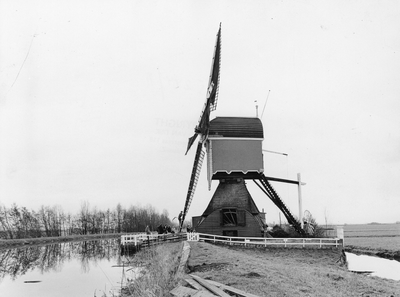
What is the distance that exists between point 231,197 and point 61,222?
256 ft

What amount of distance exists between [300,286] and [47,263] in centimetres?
2168

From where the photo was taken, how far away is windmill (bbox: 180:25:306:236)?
27125mm

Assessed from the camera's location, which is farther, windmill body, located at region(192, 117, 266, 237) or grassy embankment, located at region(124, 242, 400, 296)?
windmill body, located at region(192, 117, 266, 237)

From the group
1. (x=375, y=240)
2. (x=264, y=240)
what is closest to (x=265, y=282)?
(x=264, y=240)

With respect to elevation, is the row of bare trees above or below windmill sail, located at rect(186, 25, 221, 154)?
below

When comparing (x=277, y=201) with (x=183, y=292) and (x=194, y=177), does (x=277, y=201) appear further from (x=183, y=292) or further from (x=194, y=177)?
(x=183, y=292)

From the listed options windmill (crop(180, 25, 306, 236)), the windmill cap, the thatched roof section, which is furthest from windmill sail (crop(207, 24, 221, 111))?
the thatched roof section

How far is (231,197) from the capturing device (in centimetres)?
2739

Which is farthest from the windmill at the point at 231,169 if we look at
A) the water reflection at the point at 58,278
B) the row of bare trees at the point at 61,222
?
the row of bare trees at the point at 61,222

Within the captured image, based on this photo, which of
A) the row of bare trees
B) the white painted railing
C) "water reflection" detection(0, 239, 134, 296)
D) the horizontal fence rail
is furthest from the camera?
the row of bare trees

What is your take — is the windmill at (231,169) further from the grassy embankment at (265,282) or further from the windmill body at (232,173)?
the grassy embankment at (265,282)

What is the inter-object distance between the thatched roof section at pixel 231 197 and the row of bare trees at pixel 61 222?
176 ft

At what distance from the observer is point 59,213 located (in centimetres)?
9450

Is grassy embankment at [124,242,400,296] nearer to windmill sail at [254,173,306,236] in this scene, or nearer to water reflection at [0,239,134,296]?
water reflection at [0,239,134,296]
